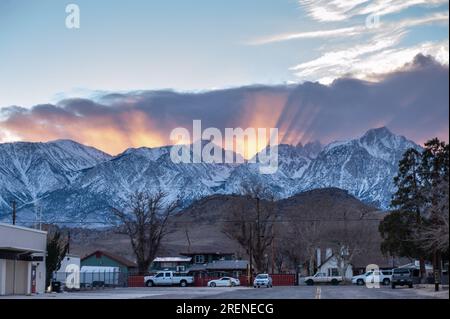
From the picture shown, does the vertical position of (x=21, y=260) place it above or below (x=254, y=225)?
below

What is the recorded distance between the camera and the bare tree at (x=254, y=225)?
103500 millimetres

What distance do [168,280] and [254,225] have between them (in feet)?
88.6

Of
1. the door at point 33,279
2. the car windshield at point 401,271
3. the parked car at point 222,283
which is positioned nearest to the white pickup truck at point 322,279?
the parked car at point 222,283

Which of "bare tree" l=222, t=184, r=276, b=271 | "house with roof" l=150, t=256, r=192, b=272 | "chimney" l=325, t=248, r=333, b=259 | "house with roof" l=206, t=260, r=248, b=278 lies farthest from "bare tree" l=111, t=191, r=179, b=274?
"chimney" l=325, t=248, r=333, b=259

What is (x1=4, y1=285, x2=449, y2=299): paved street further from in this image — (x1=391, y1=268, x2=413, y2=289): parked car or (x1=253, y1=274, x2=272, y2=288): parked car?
(x1=253, y1=274, x2=272, y2=288): parked car

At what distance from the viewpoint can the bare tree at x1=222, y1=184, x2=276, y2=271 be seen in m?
104

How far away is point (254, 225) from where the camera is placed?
108 m

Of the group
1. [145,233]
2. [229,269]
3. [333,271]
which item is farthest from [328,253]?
[145,233]

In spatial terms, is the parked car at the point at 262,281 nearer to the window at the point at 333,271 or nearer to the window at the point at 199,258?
the window at the point at 333,271

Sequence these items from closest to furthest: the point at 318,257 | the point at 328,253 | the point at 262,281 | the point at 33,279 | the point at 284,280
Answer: the point at 33,279 < the point at 262,281 < the point at 284,280 < the point at 318,257 < the point at 328,253

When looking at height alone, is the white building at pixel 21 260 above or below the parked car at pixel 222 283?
above

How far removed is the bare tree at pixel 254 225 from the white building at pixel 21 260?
41039mm

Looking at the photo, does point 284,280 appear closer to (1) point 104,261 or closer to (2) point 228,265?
(2) point 228,265
